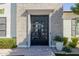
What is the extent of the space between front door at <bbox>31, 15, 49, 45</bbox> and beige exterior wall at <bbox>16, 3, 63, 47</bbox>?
0.54 meters

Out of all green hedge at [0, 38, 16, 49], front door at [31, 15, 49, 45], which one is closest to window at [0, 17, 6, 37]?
green hedge at [0, 38, 16, 49]

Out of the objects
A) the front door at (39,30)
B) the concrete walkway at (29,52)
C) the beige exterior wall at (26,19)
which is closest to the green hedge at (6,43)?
the beige exterior wall at (26,19)

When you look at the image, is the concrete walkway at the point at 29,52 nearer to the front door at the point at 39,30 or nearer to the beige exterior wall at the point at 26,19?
the beige exterior wall at the point at 26,19

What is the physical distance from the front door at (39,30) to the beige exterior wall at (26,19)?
1.76 feet

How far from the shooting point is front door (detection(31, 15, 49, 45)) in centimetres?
1250

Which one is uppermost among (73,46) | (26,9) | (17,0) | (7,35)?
(26,9)

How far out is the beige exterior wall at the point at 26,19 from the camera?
11977 millimetres

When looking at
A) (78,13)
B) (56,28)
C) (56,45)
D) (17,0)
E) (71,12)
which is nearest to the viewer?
(17,0)

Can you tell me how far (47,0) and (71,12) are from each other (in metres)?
13.2

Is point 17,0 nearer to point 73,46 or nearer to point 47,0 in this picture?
point 47,0

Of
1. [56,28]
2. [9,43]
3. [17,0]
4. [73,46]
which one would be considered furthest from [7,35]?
[17,0]

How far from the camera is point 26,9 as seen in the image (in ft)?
39.3

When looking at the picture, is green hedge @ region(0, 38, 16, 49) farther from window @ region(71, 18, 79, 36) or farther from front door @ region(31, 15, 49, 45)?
window @ region(71, 18, 79, 36)

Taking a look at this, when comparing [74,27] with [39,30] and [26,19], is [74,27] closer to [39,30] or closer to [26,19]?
[39,30]
